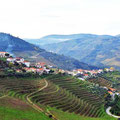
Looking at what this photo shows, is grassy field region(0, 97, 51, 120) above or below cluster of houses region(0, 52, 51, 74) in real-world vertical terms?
below

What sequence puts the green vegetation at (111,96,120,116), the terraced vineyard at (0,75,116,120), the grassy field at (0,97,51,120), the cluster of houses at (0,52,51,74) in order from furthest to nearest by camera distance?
the cluster of houses at (0,52,51,74) → the green vegetation at (111,96,120,116) → the terraced vineyard at (0,75,116,120) → the grassy field at (0,97,51,120)

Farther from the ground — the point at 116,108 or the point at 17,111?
the point at 17,111

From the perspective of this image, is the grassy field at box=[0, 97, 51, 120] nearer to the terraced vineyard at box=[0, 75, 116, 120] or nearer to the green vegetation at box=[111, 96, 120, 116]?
the terraced vineyard at box=[0, 75, 116, 120]

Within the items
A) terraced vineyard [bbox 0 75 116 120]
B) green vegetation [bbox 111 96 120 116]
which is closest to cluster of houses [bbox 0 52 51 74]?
terraced vineyard [bbox 0 75 116 120]

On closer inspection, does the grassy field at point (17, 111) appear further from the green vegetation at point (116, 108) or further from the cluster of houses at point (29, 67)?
the cluster of houses at point (29, 67)

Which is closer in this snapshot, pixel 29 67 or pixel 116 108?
pixel 116 108

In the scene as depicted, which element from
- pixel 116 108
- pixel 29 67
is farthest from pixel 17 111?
pixel 29 67

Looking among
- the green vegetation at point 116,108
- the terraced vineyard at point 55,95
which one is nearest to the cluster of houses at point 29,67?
the terraced vineyard at point 55,95

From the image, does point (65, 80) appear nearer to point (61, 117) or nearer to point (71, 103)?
point (71, 103)

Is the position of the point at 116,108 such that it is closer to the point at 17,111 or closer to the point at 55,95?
the point at 55,95
